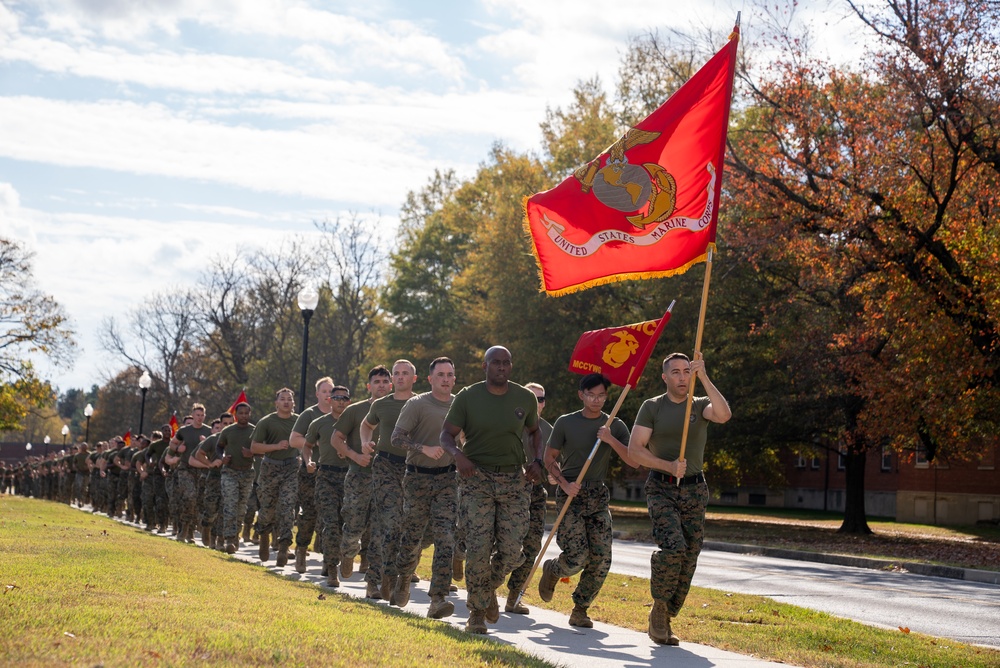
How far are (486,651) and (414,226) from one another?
217 feet

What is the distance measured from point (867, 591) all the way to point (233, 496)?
31.4 feet

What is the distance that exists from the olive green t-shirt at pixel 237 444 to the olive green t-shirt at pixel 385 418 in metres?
7.10

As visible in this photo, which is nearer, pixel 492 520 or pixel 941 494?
pixel 492 520

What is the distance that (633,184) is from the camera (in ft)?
38.4

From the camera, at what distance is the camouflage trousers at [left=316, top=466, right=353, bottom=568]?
14.9m

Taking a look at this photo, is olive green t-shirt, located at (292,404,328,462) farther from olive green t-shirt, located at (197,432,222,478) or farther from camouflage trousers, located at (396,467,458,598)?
olive green t-shirt, located at (197,432,222,478)

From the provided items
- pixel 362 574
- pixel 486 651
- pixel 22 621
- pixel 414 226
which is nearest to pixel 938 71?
pixel 362 574

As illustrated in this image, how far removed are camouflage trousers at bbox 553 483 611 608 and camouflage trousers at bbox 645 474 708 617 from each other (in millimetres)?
892

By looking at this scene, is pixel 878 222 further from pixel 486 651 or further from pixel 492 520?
pixel 486 651

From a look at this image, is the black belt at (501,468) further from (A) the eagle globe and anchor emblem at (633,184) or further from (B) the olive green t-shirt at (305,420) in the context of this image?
(B) the olive green t-shirt at (305,420)

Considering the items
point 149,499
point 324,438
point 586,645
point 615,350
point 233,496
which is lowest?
point 586,645

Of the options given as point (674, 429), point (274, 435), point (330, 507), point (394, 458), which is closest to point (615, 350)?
point (674, 429)

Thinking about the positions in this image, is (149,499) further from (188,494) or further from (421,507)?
(421,507)

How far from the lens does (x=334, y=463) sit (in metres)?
15.3
